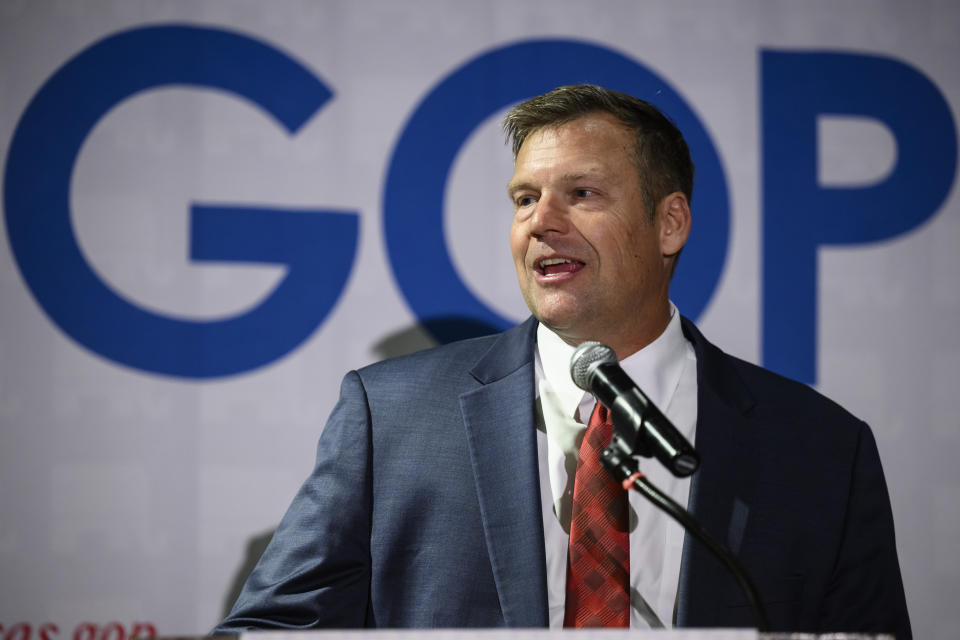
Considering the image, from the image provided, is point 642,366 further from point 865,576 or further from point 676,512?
point 676,512

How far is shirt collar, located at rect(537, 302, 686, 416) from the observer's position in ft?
5.97

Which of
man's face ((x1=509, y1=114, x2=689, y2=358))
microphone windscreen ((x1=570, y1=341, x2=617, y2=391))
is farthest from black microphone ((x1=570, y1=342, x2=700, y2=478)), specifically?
man's face ((x1=509, y1=114, x2=689, y2=358))

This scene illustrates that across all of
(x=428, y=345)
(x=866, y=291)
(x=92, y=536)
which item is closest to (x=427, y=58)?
(x=428, y=345)

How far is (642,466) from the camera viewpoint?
72.0 inches

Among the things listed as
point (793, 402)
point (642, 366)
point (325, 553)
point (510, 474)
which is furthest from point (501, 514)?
point (793, 402)

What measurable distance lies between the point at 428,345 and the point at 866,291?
58.6 inches

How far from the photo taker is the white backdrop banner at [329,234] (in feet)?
8.61

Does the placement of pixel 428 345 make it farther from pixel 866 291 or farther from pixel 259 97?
pixel 866 291

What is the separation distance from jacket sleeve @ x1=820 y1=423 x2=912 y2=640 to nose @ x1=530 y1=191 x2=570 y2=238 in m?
0.84

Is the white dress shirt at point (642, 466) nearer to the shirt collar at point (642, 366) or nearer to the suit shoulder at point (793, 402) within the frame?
the shirt collar at point (642, 366)

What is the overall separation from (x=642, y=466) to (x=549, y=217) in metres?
0.58

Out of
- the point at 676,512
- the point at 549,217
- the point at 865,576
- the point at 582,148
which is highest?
the point at 582,148

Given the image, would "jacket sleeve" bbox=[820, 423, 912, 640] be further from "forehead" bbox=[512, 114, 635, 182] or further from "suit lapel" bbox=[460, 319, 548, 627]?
"forehead" bbox=[512, 114, 635, 182]

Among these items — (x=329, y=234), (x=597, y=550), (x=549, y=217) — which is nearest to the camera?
(x=597, y=550)
